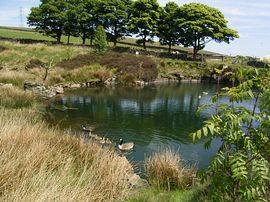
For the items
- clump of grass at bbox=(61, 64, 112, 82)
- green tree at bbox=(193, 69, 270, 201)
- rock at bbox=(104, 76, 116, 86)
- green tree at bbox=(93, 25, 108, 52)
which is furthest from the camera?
green tree at bbox=(93, 25, 108, 52)

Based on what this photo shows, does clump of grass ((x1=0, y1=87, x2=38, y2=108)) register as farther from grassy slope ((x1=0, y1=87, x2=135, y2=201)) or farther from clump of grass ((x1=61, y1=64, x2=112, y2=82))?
clump of grass ((x1=61, y1=64, x2=112, y2=82))

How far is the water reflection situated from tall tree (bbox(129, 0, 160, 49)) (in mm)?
22624

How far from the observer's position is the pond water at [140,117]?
13953mm

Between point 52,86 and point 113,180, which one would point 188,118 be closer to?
point 52,86

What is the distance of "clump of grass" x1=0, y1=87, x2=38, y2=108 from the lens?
16.3 metres

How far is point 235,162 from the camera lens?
3.52 metres

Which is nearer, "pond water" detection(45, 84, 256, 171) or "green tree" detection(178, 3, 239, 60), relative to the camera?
"pond water" detection(45, 84, 256, 171)

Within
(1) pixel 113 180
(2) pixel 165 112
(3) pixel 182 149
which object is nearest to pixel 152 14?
(2) pixel 165 112

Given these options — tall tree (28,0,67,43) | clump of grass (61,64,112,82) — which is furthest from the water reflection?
tall tree (28,0,67,43)

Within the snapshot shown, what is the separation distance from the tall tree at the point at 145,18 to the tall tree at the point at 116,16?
152 cm

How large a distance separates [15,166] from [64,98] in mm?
20226

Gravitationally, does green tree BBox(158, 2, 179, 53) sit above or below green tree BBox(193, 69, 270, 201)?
above

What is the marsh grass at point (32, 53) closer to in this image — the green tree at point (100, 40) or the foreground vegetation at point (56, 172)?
the green tree at point (100, 40)

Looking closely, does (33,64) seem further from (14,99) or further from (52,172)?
(52,172)
